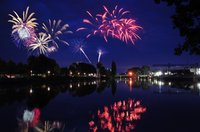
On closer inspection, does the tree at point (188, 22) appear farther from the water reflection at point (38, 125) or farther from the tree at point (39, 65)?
→ the tree at point (39, 65)

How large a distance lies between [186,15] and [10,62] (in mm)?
131971

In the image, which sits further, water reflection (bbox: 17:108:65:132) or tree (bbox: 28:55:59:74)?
tree (bbox: 28:55:59:74)

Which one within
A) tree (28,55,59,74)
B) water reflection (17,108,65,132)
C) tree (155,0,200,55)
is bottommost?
water reflection (17,108,65,132)

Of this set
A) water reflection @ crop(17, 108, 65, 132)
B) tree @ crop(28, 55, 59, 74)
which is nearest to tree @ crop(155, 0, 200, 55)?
water reflection @ crop(17, 108, 65, 132)

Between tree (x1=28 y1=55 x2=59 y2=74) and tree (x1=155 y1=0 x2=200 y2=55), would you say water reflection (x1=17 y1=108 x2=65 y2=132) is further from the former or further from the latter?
tree (x1=28 y1=55 x2=59 y2=74)

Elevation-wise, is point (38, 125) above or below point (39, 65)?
below

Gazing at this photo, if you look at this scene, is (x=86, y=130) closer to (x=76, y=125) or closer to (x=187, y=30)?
(x=76, y=125)

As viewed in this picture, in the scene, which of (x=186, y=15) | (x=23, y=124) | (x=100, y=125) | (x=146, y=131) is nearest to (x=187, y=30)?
(x=186, y=15)

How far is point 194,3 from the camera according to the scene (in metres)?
13.4

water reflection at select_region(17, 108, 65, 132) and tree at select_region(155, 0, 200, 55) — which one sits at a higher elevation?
tree at select_region(155, 0, 200, 55)

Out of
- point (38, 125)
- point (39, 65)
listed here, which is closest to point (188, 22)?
point (38, 125)

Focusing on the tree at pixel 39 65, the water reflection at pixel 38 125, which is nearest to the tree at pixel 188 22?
the water reflection at pixel 38 125

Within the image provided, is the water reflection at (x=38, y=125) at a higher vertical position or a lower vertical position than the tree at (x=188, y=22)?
lower

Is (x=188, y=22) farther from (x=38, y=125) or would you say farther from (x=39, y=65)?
(x=39, y=65)
